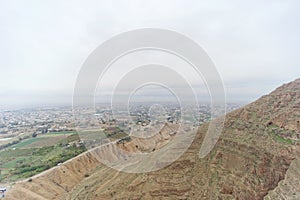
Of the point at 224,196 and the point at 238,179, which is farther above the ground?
the point at 238,179

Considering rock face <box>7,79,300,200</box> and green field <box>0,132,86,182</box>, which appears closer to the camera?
rock face <box>7,79,300,200</box>

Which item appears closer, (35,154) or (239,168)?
(239,168)

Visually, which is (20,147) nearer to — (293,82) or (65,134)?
(65,134)

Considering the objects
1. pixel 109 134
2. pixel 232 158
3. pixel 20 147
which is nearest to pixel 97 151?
pixel 109 134

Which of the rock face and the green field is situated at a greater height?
the rock face

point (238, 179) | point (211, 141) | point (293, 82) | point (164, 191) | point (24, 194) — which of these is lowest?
point (24, 194)

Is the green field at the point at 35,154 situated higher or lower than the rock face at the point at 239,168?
lower

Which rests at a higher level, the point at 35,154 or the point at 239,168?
the point at 239,168

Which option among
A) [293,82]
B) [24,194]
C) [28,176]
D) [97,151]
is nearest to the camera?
[24,194]
